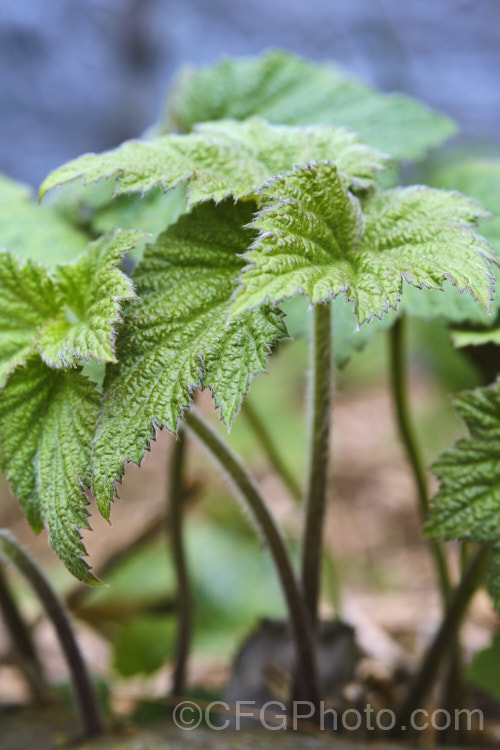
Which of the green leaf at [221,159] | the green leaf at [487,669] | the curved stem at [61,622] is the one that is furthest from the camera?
the green leaf at [487,669]

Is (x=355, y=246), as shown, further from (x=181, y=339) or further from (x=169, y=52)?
(x=169, y=52)

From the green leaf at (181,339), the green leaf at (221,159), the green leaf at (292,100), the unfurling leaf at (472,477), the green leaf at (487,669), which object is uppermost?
the green leaf at (292,100)

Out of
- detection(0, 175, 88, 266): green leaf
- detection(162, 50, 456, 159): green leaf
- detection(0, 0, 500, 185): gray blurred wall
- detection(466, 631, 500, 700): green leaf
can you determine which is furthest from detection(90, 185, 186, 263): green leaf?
detection(0, 0, 500, 185): gray blurred wall

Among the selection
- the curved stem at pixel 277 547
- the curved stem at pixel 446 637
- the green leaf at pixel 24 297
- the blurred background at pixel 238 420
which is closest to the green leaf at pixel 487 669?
the curved stem at pixel 446 637

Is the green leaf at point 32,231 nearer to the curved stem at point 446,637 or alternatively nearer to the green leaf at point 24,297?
the green leaf at point 24,297

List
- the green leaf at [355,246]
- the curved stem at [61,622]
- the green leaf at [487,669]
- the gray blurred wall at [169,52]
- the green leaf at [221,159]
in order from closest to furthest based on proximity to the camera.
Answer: the green leaf at [355,246] < the green leaf at [221,159] < the curved stem at [61,622] < the green leaf at [487,669] < the gray blurred wall at [169,52]
